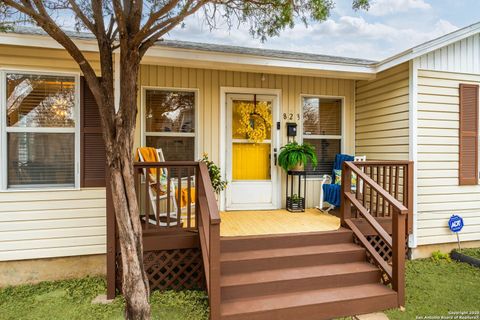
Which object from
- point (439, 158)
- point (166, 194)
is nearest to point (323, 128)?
point (439, 158)

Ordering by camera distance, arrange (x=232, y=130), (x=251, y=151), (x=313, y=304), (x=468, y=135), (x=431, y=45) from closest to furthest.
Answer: (x=313, y=304) → (x=431, y=45) → (x=468, y=135) → (x=232, y=130) → (x=251, y=151)

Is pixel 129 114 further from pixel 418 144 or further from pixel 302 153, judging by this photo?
pixel 418 144

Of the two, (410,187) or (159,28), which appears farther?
(410,187)

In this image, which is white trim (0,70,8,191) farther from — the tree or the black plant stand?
the black plant stand

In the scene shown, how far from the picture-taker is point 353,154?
5227mm

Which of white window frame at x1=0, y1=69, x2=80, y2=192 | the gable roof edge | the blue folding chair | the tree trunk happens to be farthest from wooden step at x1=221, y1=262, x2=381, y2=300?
the gable roof edge

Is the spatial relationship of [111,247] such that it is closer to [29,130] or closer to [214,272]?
[214,272]

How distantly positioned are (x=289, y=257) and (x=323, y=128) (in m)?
2.84

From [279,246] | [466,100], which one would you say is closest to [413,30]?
[466,100]

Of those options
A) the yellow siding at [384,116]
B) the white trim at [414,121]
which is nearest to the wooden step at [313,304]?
the white trim at [414,121]

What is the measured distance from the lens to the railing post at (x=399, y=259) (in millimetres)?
2877

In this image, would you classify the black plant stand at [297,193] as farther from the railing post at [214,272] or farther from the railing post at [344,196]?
the railing post at [214,272]

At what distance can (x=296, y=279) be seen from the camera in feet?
9.32

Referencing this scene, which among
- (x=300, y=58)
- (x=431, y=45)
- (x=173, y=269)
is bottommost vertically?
(x=173, y=269)
